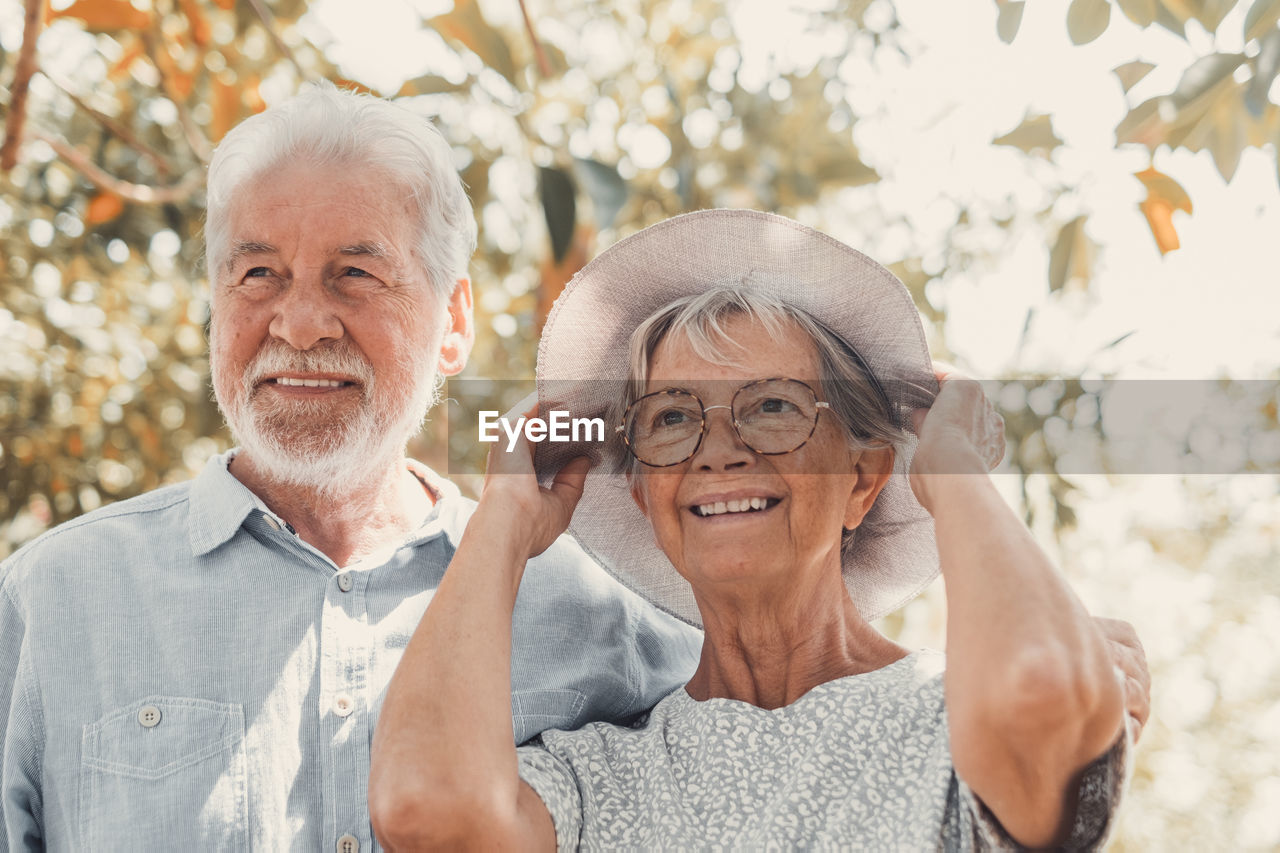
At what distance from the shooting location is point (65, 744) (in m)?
1.74

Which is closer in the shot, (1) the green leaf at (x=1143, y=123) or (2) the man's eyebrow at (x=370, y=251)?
(1) the green leaf at (x=1143, y=123)

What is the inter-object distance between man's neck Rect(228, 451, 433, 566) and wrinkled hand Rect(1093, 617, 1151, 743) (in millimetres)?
1324

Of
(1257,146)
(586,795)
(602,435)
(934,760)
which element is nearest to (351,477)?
(602,435)

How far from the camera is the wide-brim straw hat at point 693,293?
1946 millimetres

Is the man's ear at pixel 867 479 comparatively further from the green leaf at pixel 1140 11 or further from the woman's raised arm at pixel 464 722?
the green leaf at pixel 1140 11

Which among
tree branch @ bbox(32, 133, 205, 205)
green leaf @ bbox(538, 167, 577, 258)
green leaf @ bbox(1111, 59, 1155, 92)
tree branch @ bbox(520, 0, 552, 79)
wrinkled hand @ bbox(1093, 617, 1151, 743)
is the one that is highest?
tree branch @ bbox(520, 0, 552, 79)

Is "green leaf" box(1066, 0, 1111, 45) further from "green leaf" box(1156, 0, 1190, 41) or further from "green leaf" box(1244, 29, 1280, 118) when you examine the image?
"green leaf" box(1244, 29, 1280, 118)

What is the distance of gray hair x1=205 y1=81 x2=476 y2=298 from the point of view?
214 centimetres

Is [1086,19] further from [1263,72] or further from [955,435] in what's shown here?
[955,435]

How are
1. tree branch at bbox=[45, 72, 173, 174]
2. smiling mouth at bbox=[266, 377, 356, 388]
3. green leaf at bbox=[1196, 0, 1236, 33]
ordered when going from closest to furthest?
1. green leaf at bbox=[1196, 0, 1236, 33]
2. smiling mouth at bbox=[266, 377, 356, 388]
3. tree branch at bbox=[45, 72, 173, 174]

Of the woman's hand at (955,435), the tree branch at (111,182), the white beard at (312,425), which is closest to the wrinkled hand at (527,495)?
the white beard at (312,425)

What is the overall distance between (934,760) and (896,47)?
105 inches

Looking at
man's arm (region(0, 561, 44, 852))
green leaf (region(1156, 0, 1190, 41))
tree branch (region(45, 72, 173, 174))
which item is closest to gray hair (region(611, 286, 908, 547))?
green leaf (region(1156, 0, 1190, 41))

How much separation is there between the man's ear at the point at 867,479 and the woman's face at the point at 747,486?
5 cm
